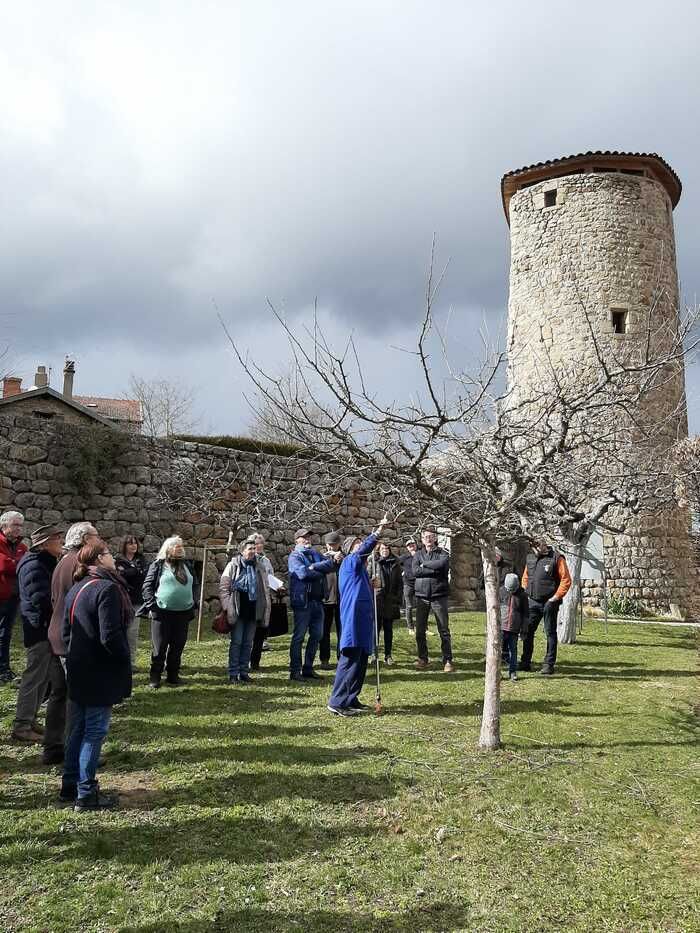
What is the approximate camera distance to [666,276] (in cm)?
1981

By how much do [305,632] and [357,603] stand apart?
5.84 feet

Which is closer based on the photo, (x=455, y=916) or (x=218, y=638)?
(x=455, y=916)

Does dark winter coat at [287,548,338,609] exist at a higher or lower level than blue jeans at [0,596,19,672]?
higher

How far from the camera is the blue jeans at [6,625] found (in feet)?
23.6

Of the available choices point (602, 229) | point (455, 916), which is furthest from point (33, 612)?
point (602, 229)

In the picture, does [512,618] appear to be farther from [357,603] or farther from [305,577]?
[357,603]

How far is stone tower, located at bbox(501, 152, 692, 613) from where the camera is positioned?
18891 mm

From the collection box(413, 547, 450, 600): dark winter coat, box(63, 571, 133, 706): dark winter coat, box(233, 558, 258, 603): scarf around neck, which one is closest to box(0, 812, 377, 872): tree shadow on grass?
box(63, 571, 133, 706): dark winter coat

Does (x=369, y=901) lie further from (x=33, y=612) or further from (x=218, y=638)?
(x=218, y=638)

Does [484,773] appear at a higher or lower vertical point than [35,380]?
lower

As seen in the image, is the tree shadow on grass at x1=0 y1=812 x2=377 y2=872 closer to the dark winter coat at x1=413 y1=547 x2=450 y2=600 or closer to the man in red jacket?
the man in red jacket

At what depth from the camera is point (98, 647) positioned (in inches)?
172

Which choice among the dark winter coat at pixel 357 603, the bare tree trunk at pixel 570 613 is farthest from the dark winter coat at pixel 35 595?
the bare tree trunk at pixel 570 613

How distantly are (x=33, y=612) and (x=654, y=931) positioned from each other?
4482 mm
